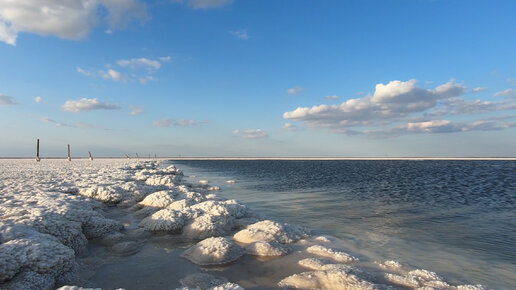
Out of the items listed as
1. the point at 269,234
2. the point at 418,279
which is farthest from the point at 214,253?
the point at 418,279

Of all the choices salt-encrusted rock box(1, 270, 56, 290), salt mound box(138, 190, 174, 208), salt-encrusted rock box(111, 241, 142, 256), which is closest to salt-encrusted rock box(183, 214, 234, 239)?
salt-encrusted rock box(111, 241, 142, 256)

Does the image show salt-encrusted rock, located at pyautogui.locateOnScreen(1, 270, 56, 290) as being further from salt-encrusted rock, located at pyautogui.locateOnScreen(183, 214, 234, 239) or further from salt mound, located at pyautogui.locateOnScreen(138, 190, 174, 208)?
salt mound, located at pyautogui.locateOnScreen(138, 190, 174, 208)

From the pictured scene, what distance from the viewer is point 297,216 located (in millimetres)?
13805

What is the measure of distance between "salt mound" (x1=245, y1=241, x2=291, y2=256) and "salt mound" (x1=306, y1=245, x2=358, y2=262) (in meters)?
0.72

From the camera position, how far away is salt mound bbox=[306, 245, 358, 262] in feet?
23.7

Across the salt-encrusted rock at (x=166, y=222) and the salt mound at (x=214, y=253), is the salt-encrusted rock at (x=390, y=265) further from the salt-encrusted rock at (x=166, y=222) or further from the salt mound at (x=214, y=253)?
the salt-encrusted rock at (x=166, y=222)

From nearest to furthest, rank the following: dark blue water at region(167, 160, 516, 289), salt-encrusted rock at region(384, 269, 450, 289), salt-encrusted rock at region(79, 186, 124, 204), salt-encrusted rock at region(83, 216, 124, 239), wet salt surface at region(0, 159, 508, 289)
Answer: wet salt surface at region(0, 159, 508, 289), salt-encrusted rock at region(384, 269, 450, 289), dark blue water at region(167, 160, 516, 289), salt-encrusted rock at region(83, 216, 124, 239), salt-encrusted rock at region(79, 186, 124, 204)

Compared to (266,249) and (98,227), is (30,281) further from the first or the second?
(266,249)

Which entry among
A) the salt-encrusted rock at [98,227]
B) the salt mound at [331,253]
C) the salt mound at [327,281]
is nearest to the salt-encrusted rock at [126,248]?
the salt-encrusted rock at [98,227]

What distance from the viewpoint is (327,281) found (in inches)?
222

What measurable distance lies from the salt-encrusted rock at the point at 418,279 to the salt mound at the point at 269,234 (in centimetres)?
320

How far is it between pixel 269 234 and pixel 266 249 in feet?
3.77

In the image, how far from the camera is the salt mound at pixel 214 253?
673 cm

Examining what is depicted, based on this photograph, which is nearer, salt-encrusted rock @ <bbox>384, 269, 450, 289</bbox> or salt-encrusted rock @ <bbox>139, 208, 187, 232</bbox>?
salt-encrusted rock @ <bbox>384, 269, 450, 289</bbox>
